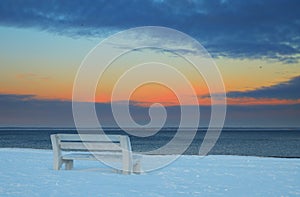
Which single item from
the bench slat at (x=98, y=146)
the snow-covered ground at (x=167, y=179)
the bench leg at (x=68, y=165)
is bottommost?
the snow-covered ground at (x=167, y=179)

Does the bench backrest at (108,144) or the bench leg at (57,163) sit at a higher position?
the bench backrest at (108,144)

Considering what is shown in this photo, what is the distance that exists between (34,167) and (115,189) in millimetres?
3498

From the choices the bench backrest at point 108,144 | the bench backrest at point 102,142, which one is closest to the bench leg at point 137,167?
the bench backrest at point 108,144

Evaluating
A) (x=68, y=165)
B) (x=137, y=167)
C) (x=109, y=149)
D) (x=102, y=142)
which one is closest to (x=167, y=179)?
(x=137, y=167)

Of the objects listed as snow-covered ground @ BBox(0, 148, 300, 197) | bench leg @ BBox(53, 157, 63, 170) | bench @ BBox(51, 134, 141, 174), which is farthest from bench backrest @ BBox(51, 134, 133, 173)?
bench leg @ BBox(53, 157, 63, 170)

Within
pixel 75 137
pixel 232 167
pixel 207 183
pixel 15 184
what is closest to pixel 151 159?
pixel 232 167

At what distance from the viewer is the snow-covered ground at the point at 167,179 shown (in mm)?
5895

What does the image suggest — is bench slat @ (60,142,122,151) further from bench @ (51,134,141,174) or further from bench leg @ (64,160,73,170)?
bench leg @ (64,160,73,170)

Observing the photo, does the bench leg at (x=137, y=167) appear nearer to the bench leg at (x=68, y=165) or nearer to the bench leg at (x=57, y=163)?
the bench leg at (x=68, y=165)

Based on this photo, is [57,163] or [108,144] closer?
[108,144]

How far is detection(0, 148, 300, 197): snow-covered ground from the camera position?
5895mm

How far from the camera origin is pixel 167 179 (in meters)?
7.23

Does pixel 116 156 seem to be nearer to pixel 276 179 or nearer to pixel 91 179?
pixel 91 179

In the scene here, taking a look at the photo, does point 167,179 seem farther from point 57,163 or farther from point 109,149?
point 57,163
